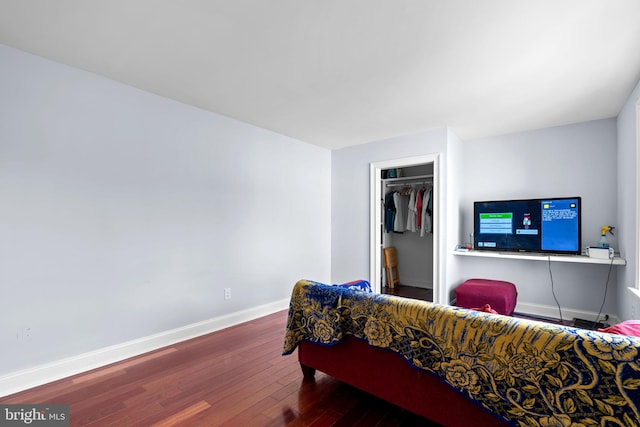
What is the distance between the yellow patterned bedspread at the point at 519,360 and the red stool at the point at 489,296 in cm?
216

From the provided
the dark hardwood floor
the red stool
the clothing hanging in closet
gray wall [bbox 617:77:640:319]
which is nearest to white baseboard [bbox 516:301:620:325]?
gray wall [bbox 617:77:640:319]

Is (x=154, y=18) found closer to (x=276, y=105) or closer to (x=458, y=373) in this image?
(x=276, y=105)

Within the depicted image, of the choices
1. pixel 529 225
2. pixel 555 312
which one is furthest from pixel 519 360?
pixel 555 312

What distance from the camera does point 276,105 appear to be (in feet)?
10.2

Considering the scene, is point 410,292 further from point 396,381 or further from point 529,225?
point 396,381

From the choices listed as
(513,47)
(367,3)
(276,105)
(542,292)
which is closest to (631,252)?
(542,292)

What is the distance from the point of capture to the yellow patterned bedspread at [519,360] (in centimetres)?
111

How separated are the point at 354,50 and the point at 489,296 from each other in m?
2.91

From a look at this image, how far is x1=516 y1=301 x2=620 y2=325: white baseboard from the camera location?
11.4 feet

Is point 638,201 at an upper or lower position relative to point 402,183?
lower

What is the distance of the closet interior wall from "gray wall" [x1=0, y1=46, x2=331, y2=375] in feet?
8.17

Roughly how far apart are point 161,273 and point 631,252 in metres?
4.32

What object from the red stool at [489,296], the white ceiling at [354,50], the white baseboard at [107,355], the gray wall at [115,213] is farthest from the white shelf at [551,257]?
the white baseboard at [107,355]

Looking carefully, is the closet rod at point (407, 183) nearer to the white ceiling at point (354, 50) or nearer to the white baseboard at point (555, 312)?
the white ceiling at point (354, 50)
